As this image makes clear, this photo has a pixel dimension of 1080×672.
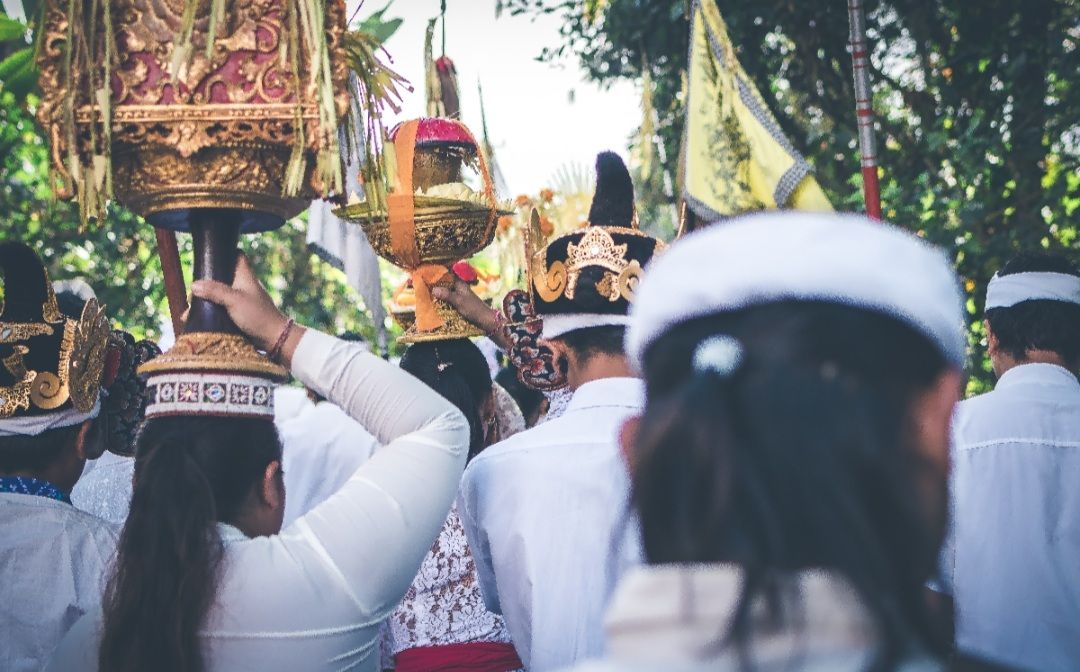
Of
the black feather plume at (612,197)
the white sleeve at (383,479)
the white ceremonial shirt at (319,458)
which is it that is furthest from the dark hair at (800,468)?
the white ceremonial shirt at (319,458)

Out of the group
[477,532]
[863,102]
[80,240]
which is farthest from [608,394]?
[80,240]

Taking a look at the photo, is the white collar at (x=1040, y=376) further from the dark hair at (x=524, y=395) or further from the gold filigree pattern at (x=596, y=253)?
the dark hair at (x=524, y=395)

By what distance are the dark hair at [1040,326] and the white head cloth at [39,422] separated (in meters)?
2.87

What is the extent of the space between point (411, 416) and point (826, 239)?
1158 mm

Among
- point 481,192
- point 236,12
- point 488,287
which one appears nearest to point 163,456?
point 236,12

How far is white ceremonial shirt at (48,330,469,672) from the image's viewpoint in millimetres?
1911

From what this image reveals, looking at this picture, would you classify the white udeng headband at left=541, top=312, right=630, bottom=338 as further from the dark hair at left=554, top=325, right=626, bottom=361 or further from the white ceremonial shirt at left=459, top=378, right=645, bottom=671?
the white ceremonial shirt at left=459, top=378, right=645, bottom=671

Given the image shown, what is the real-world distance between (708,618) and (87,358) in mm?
2129

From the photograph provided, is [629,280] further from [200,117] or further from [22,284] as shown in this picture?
[22,284]

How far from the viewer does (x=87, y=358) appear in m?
2.67

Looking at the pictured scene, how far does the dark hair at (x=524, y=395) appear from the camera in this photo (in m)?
6.00

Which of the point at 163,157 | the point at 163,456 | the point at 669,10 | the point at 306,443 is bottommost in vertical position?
the point at 306,443

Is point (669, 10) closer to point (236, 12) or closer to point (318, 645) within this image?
point (236, 12)

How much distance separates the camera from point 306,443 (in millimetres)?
5152
